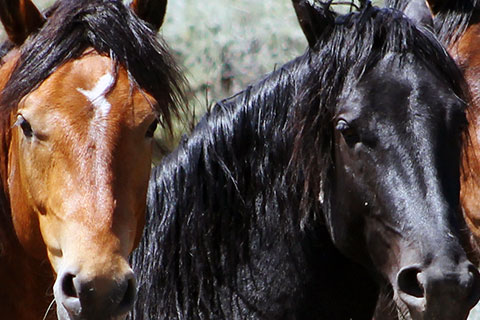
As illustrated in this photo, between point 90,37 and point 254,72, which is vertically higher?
point 90,37

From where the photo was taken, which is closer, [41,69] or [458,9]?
[41,69]

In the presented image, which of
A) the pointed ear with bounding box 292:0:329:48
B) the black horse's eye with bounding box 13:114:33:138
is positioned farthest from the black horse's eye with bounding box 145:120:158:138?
the pointed ear with bounding box 292:0:329:48

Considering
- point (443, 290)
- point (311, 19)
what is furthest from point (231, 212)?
point (443, 290)

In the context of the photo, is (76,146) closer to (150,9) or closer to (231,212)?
(150,9)

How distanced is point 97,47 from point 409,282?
133 cm

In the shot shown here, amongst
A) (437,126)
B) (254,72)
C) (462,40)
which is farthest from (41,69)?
(254,72)

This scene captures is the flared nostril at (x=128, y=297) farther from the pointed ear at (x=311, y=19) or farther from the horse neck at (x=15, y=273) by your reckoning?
the pointed ear at (x=311, y=19)

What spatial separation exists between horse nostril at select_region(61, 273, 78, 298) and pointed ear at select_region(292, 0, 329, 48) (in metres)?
1.40

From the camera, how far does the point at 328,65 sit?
362cm

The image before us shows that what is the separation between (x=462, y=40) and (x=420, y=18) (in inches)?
13.6

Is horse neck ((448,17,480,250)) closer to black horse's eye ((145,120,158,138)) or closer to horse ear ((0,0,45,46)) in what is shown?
black horse's eye ((145,120,158,138))

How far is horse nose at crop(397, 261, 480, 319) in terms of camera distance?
A: 124 inches

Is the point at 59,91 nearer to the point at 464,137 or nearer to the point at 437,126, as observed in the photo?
the point at 437,126

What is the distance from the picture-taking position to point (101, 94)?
3.16 metres
